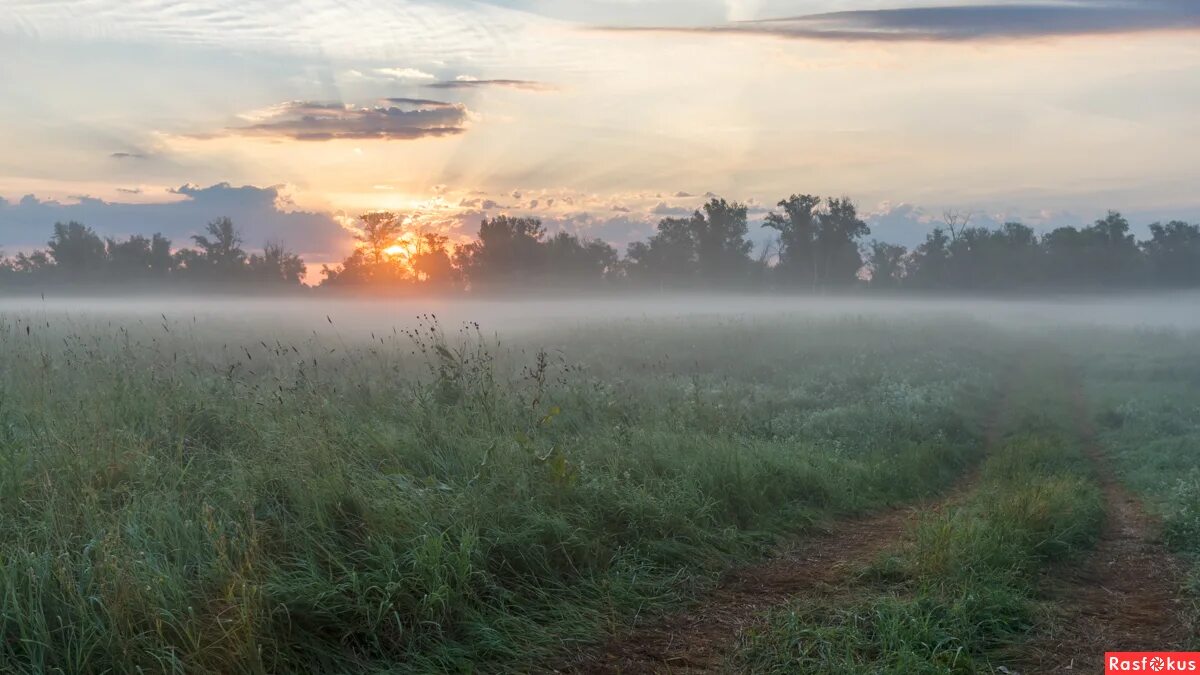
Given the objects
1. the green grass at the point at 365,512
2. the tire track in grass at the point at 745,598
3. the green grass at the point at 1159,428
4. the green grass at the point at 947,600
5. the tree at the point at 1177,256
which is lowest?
the green grass at the point at 1159,428

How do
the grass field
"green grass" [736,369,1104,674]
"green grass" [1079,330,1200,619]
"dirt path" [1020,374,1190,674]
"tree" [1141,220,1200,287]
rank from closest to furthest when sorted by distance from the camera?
the grass field < "green grass" [736,369,1104,674] < "dirt path" [1020,374,1190,674] < "green grass" [1079,330,1200,619] < "tree" [1141,220,1200,287]

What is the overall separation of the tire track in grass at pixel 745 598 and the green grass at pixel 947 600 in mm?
228

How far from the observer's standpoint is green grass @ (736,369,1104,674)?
506 cm

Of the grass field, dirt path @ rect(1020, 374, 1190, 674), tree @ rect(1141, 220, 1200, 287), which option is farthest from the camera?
tree @ rect(1141, 220, 1200, 287)

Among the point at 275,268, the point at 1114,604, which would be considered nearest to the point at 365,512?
the point at 1114,604

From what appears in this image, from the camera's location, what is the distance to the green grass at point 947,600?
506 centimetres

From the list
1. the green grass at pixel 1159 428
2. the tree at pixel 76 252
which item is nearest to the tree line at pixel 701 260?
Result: the tree at pixel 76 252

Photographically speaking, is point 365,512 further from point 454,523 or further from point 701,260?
point 701,260

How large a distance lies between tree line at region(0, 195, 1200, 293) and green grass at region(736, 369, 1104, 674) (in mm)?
75848

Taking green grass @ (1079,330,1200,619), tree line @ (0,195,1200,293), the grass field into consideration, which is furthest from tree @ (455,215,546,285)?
the grass field

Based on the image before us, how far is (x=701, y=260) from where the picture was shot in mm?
96625

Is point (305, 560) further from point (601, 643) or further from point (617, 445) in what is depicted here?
point (617, 445)

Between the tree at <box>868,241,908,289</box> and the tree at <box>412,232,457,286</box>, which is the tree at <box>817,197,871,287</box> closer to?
the tree at <box>868,241,908,289</box>

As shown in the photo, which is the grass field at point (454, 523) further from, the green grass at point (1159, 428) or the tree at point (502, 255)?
the tree at point (502, 255)
